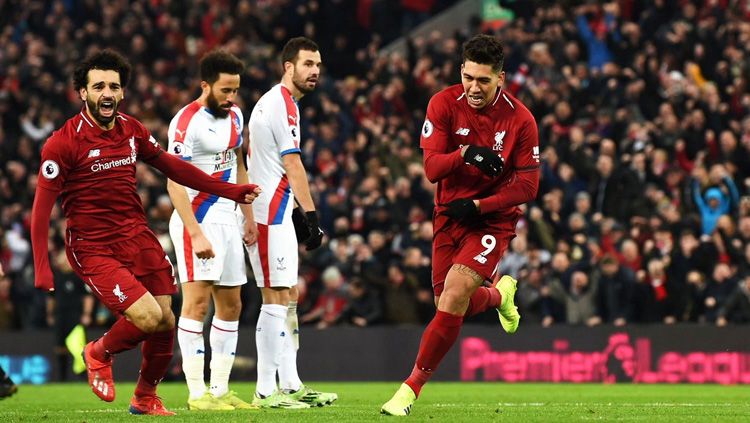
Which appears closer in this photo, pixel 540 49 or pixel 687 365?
pixel 687 365

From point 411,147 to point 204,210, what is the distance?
11.8 meters

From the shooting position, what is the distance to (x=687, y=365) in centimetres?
1800

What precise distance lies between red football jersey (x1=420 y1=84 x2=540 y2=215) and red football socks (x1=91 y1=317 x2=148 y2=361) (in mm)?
2417

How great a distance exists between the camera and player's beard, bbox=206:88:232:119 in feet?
35.5

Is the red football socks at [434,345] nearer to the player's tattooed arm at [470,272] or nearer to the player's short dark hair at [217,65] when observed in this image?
the player's tattooed arm at [470,272]

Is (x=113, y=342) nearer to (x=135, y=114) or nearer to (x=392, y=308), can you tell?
(x=392, y=308)

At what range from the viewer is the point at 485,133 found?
999 cm

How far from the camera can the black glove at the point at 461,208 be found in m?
9.59

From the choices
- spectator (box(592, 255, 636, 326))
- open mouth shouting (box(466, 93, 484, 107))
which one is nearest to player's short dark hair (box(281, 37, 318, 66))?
open mouth shouting (box(466, 93, 484, 107))

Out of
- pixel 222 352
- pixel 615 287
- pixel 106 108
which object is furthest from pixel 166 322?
pixel 615 287

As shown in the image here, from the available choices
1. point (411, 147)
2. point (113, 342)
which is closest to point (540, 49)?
point (411, 147)

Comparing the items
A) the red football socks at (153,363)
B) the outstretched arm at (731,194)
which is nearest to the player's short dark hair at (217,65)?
the red football socks at (153,363)

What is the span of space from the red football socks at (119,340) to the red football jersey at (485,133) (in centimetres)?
242

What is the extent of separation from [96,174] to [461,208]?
2.56 meters
